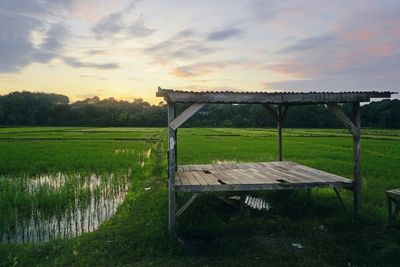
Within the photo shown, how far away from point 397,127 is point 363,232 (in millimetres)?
78631

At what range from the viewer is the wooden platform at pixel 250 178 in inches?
287

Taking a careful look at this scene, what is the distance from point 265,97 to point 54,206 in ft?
21.1

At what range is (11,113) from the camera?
9475cm

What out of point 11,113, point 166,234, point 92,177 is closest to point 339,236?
point 166,234

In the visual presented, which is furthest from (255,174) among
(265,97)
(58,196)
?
(58,196)

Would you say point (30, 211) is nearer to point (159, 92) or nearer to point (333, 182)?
point (159, 92)

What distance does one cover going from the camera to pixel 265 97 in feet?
23.6

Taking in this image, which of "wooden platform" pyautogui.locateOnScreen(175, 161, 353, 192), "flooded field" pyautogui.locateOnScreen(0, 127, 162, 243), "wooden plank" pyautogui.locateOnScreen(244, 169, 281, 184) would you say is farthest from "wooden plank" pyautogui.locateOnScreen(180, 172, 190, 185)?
"flooded field" pyautogui.locateOnScreen(0, 127, 162, 243)

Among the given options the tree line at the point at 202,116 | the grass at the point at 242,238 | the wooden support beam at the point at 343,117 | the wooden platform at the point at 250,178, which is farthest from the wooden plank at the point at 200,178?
the tree line at the point at 202,116

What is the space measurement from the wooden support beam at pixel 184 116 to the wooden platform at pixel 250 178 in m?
1.23

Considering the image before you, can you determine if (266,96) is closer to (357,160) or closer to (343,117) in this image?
(343,117)

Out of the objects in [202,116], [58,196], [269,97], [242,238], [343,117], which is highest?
[202,116]

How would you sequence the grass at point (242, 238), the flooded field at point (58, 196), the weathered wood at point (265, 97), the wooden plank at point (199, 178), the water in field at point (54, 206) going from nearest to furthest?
1. the grass at point (242, 238)
2. the weathered wood at point (265, 97)
3. the wooden plank at point (199, 178)
4. the water in field at point (54, 206)
5. the flooded field at point (58, 196)

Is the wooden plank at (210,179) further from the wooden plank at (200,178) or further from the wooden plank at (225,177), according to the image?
the wooden plank at (225,177)
